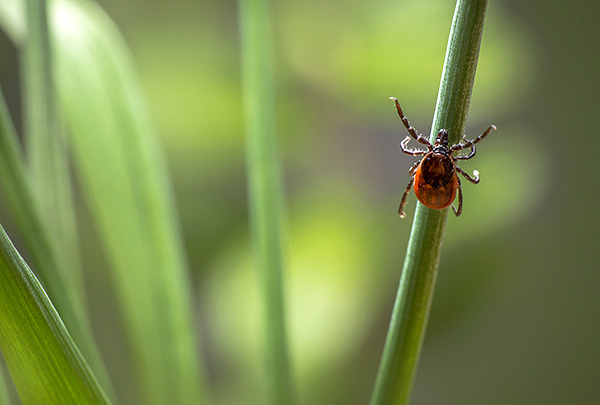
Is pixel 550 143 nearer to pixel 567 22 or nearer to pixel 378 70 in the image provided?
pixel 567 22

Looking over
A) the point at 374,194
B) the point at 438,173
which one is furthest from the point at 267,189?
the point at 374,194

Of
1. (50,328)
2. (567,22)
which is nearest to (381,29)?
(567,22)

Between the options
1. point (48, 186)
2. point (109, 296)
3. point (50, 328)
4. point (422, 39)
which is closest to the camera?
point (50, 328)

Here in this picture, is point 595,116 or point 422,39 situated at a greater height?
point 595,116

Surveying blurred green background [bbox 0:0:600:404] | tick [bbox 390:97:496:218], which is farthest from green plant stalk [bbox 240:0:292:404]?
blurred green background [bbox 0:0:600:404]

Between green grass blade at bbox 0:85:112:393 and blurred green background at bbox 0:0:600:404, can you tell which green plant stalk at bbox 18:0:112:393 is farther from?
blurred green background at bbox 0:0:600:404

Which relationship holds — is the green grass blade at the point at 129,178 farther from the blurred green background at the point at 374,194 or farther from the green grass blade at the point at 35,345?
the blurred green background at the point at 374,194

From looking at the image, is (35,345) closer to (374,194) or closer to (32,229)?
(32,229)
